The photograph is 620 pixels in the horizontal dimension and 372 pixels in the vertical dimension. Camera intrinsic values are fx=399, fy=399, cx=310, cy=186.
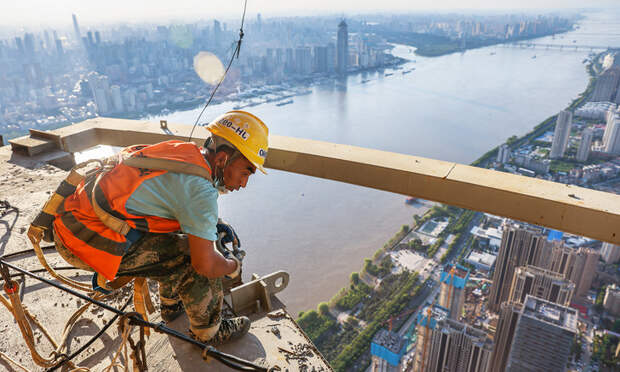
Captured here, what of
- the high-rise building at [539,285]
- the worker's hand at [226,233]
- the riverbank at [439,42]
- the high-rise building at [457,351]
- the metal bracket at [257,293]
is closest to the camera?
the worker's hand at [226,233]

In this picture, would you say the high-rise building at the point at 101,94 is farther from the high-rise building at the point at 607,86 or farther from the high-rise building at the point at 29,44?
the high-rise building at the point at 607,86

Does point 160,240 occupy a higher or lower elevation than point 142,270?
higher

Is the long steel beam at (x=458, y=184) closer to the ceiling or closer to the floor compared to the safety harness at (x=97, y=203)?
closer to the floor

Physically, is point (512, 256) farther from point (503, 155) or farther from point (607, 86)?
point (607, 86)

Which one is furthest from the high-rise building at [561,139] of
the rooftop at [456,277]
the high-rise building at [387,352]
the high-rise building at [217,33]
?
the high-rise building at [217,33]

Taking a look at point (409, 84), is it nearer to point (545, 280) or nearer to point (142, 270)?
point (545, 280)

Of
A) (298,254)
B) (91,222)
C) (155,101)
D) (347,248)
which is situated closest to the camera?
(91,222)

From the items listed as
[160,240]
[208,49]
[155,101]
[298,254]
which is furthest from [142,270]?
[208,49]
